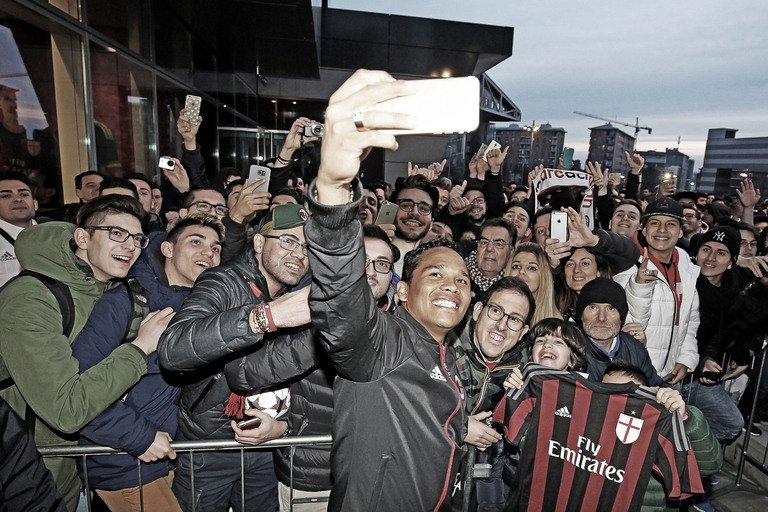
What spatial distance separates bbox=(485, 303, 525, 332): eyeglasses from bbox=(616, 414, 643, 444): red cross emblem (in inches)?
28.5

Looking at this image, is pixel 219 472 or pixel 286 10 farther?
pixel 286 10

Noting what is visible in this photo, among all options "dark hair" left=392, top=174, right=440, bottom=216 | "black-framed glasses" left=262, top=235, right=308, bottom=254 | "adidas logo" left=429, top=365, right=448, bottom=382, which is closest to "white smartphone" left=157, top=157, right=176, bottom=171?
"dark hair" left=392, top=174, right=440, bottom=216

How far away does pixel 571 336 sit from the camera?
284 centimetres

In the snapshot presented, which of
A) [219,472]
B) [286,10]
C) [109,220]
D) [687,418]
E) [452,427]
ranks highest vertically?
[286,10]

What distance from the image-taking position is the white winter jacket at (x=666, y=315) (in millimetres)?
3652

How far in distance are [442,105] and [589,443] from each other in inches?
88.4

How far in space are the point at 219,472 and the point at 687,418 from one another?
103 inches

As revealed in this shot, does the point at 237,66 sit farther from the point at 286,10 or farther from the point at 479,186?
the point at 479,186

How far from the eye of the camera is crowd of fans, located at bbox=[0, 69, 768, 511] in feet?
5.32

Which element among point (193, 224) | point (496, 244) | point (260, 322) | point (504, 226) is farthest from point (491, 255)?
point (260, 322)

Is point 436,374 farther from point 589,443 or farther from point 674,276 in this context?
point 674,276

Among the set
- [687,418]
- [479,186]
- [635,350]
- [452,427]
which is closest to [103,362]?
[452,427]

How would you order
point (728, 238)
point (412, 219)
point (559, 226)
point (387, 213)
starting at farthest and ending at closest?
point (412, 219), point (387, 213), point (728, 238), point (559, 226)

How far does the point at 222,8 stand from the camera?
7.26 meters
